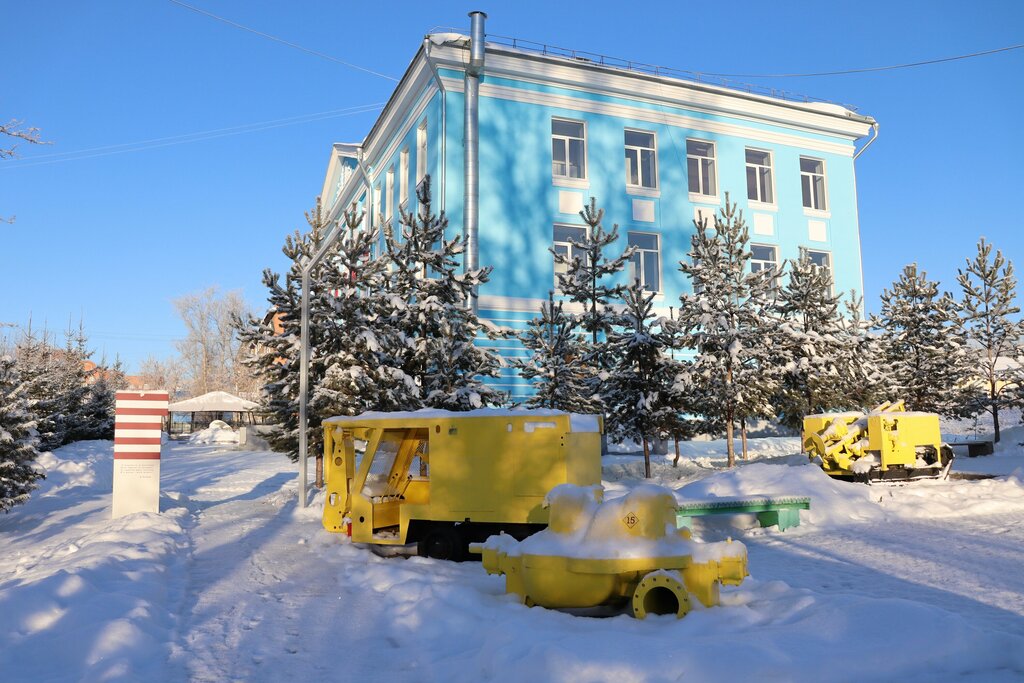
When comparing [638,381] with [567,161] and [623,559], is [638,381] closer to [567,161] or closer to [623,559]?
[567,161]

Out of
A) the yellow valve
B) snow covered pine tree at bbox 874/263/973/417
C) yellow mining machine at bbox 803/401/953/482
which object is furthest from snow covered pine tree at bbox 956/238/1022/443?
the yellow valve


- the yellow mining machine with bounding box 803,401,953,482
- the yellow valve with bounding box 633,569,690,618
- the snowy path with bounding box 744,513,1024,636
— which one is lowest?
the snowy path with bounding box 744,513,1024,636

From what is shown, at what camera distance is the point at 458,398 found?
62.1 feet

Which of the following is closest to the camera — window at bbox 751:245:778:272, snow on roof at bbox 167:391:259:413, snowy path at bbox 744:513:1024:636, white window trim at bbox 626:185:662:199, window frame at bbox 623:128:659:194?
snowy path at bbox 744:513:1024:636

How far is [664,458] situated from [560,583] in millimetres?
21082

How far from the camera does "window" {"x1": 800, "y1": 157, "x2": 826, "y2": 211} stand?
3459 cm

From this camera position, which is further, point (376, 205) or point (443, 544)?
point (376, 205)

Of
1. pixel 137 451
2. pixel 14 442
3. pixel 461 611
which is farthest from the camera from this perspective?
pixel 137 451

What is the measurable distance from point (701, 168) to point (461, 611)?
28183mm

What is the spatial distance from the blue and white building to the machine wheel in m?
15.0

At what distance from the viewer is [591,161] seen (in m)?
29.9

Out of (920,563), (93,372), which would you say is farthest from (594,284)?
(93,372)

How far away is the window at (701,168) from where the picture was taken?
105 ft

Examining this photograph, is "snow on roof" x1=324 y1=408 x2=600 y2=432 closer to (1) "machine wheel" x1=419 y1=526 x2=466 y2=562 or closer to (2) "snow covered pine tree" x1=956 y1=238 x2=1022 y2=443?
(1) "machine wheel" x1=419 y1=526 x2=466 y2=562
